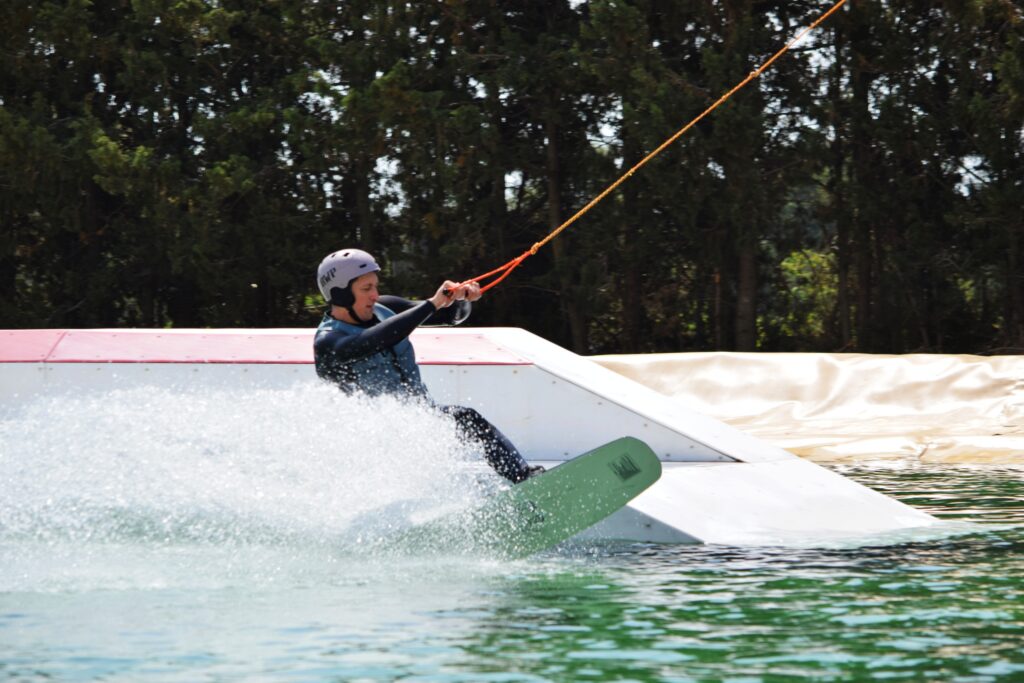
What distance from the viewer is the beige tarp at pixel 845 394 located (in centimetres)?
1084

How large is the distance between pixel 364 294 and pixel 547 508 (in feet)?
3.96

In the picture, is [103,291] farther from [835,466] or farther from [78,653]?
[78,653]

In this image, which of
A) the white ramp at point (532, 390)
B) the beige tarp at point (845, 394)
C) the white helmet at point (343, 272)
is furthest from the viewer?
the beige tarp at point (845, 394)

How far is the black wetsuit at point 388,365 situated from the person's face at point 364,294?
0.06 m

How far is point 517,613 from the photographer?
489 centimetres

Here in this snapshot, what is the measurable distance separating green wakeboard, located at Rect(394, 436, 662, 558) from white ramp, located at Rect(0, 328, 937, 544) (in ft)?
1.75

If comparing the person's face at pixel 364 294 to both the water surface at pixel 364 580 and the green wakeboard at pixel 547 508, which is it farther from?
the green wakeboard at pixel 547 508

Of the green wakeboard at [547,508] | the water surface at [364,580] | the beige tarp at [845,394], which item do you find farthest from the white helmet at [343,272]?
the beige tarp at [845,394]

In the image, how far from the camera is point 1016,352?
17.3 m

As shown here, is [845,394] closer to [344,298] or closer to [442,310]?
[442,310]

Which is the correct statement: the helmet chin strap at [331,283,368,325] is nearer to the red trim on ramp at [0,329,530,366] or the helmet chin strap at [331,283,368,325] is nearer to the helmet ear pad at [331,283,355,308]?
the helmet ear pad at [331,283,355,308]

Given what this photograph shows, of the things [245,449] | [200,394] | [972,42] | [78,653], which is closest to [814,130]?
[972,42]

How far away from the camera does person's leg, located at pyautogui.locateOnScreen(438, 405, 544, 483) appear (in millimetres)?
6266

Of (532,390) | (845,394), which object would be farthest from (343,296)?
(845,394)
